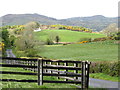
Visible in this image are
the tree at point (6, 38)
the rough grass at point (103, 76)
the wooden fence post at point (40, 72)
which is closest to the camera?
the wooden fence post at point (40, 72)

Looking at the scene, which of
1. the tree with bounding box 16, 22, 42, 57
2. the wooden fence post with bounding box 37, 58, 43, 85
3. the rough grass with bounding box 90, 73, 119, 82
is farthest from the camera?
the tree with bounding box 16, 22, 42, 57

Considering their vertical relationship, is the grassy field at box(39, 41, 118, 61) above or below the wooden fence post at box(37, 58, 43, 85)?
below

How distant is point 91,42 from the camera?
59.7 meters

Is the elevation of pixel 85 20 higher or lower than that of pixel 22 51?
higher

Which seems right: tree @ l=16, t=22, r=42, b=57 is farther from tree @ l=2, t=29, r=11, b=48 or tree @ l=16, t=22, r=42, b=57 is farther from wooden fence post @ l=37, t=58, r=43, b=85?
wooden fence post @ l=37, t=58, r=43, b=85

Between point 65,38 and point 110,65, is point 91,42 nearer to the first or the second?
point 65,38

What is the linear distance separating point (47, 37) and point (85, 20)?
13143 millimetres

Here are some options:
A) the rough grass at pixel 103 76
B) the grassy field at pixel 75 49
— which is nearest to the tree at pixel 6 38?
the grassy field at pixel 75 49

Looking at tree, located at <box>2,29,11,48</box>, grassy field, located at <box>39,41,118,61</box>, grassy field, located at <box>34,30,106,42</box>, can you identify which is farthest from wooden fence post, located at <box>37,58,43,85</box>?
tree, located at <box>2,29,11,48</box>

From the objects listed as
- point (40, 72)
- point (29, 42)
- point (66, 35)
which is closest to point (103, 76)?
point (40, 72)

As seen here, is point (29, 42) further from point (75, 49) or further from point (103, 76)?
point (103, 76)

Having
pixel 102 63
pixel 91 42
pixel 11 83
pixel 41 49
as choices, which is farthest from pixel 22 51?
pixel 11 83

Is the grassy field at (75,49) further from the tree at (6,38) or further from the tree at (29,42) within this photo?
the tree at (6,38)

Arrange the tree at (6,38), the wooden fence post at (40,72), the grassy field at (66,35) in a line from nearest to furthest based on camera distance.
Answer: the wooden fence post at (40,72)
the grassy field at (66,35)
the tree at (6,38)
